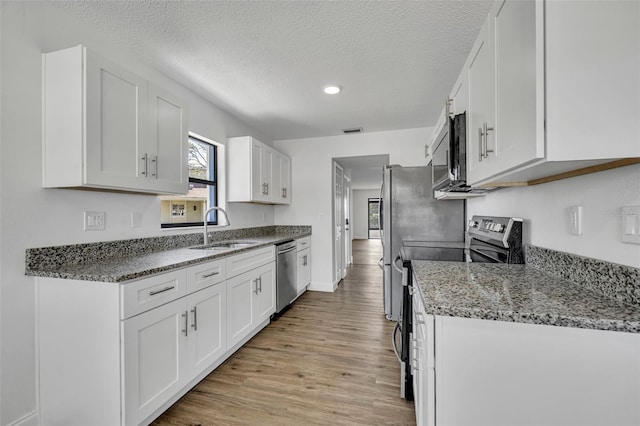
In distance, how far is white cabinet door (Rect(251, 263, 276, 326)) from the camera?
9.05 ft

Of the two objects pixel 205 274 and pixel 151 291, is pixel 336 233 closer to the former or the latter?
pixel 205 274

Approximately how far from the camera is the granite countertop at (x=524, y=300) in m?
0.84

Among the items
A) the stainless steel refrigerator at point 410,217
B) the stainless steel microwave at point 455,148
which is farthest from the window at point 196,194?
Result: the stainless steel microwave at point 455,148

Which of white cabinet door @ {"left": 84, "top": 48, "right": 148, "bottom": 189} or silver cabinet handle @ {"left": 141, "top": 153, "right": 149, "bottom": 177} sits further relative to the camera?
silver cabinet handle @ {"left": 141, "top": 153, "right": 149, "bottom": 177}

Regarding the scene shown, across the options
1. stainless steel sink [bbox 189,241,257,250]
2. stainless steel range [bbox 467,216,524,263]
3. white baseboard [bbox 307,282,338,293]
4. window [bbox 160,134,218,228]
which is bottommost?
white baseboard [bbox 307,282,338,293]

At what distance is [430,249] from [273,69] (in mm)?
1930

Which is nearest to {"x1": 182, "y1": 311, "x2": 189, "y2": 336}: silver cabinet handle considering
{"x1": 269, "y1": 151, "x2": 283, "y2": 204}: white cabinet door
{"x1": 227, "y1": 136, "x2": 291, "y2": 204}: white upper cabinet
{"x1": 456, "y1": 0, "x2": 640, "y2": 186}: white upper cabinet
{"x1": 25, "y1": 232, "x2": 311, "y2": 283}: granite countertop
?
{"x1": 25, "y1": 232, "x2": 311, "y2": 283}: granite countertop

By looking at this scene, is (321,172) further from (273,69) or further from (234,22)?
(234,22)

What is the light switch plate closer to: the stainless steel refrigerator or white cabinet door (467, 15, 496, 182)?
white cabinet door (467, 15, 496, 182)

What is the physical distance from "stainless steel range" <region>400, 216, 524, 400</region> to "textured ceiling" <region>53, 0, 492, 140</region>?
1.28 meters

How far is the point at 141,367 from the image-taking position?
152 cm

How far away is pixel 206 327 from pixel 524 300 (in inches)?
74.3

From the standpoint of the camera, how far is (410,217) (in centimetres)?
312

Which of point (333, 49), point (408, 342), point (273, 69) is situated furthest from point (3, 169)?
point (408, 342)
